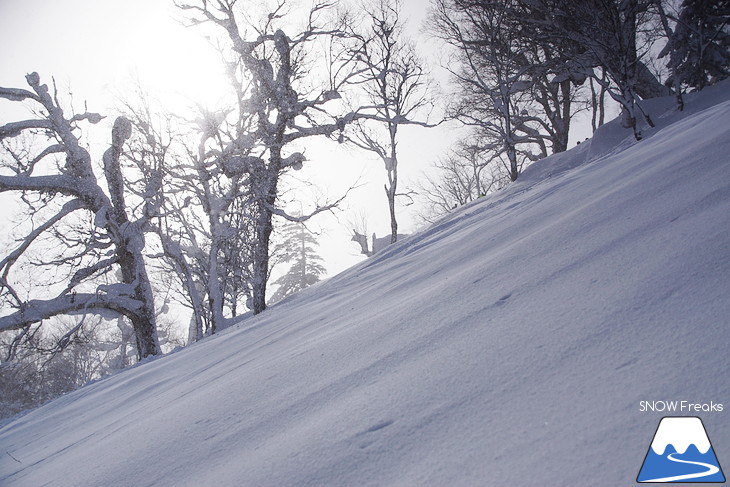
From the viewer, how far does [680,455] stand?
0.71m

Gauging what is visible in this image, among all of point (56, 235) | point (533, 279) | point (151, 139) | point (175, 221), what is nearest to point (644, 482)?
point (533, 279)

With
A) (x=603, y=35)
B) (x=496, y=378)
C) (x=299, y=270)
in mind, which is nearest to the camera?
(x=496, y=378)

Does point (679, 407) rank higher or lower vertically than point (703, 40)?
lower

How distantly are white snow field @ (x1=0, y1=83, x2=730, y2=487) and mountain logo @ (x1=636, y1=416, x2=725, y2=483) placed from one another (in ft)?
0.07

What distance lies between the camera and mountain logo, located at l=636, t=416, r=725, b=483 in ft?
2.26

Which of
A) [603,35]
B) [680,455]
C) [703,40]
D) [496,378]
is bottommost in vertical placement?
[680,455]

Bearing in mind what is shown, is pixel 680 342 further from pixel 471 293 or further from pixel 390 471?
pixel 471 293

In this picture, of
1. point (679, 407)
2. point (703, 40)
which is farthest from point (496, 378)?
point (703, 40)

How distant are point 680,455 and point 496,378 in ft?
1.52

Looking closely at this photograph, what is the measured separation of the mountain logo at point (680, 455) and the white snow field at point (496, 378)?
0.02m

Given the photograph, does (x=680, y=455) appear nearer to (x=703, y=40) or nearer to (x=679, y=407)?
(x=679, y=407)

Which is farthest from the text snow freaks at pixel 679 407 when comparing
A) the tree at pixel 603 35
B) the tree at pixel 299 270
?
the tree at pixel 299 270

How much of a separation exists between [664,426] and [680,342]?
0.30m

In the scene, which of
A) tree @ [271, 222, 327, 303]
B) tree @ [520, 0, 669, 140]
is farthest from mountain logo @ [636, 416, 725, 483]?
tree @ [271, 222, 327, 303]
